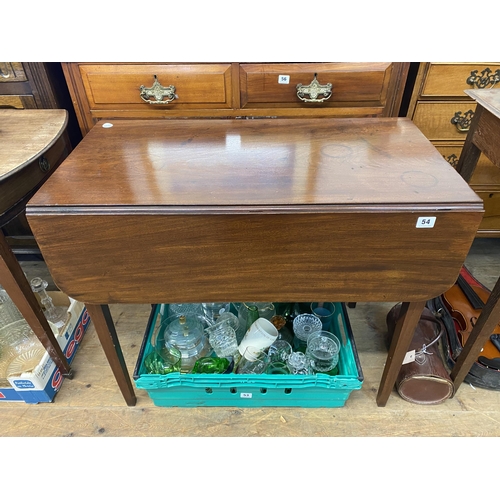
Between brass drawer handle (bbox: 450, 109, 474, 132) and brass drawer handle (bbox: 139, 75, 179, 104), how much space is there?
3.33 feet

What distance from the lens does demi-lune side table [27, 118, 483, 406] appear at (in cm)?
79

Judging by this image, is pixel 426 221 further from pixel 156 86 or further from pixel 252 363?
pixel 156 86

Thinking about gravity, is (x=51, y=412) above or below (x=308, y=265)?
below

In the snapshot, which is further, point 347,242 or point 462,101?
point 462,101

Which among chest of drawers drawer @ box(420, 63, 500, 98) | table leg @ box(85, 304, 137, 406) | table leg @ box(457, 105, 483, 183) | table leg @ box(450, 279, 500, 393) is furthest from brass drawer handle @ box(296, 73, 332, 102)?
table leg @ box(85, 304, 137, 406)

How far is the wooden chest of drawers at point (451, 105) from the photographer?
1291 millimetres

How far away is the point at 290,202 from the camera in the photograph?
2.60 feet

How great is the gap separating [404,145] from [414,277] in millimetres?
361

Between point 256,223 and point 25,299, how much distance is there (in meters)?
0.75

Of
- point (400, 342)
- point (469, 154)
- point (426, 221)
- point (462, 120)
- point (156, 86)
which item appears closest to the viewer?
point (426, 221)

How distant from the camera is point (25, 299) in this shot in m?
1.10

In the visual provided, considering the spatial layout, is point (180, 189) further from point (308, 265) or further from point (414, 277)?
point (414, 277)

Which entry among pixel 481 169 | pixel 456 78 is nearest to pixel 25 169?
pixel 456 78
